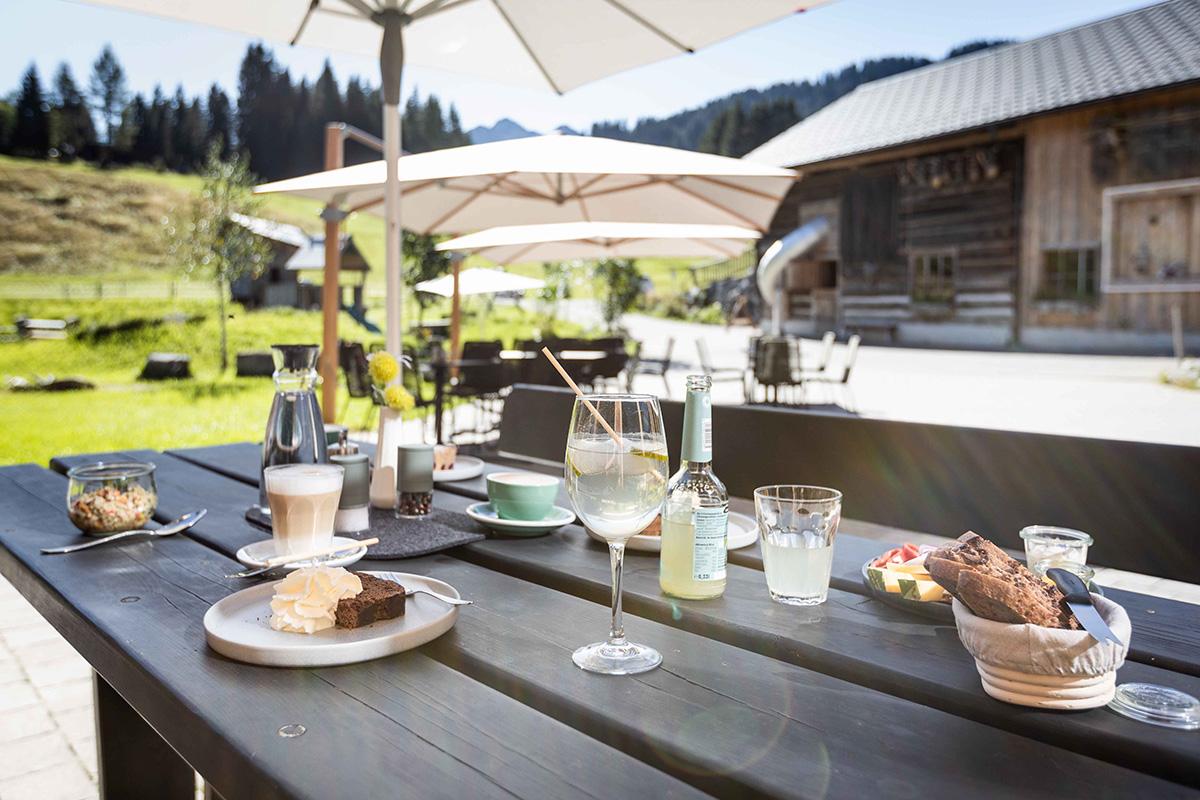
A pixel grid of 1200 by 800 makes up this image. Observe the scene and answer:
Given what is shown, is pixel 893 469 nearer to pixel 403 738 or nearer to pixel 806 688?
pixel 806 688

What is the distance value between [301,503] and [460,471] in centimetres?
91

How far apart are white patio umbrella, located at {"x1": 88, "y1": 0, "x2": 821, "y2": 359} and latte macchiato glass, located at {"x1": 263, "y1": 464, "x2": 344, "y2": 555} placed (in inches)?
45.2

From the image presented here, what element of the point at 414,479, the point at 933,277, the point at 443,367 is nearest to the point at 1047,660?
the point at 414,479

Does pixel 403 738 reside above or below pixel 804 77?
below

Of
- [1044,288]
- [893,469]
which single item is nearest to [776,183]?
[893,469]

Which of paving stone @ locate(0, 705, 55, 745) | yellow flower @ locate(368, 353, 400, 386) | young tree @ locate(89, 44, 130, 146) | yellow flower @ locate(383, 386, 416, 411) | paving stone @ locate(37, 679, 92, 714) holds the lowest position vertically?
paving stone @ locate(0, 705, 55, 745)

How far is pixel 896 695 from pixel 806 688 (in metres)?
0.11

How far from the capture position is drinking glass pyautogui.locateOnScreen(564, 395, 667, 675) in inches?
37.0

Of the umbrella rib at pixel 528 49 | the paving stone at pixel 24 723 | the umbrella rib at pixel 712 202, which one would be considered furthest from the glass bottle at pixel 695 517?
the umbrella rib at pixel 712 202

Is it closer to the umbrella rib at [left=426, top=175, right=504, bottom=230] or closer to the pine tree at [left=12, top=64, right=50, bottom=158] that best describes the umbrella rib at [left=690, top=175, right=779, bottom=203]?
the umbrella rib at [left=426, top=175, right=504, bottom=230]

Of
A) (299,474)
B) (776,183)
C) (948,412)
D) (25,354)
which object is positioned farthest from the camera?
(25,354)

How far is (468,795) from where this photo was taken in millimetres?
713

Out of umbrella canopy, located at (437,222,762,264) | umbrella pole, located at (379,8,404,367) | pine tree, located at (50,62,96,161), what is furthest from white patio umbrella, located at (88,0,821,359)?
pine tree, located at (50,62,96,161)

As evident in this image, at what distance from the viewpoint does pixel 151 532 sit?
62.2 inches
